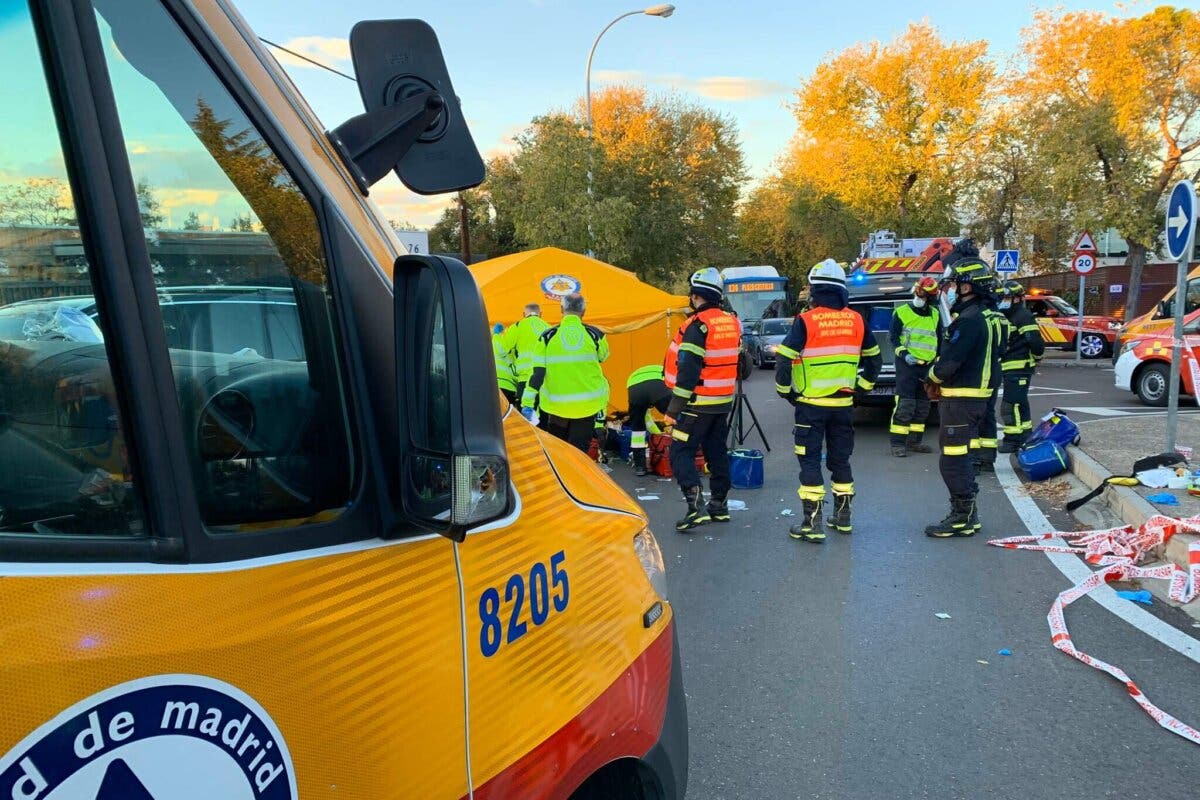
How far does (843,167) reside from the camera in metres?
33.2

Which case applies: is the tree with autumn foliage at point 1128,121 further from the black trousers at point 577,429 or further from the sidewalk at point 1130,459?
the black trousers at point 577,429

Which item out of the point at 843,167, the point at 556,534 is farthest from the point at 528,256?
the point at 843,167

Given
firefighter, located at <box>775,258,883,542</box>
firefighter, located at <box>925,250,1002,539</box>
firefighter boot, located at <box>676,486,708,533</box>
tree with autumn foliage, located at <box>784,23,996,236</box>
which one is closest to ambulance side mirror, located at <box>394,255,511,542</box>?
firefighter, located at <box>775,258,883,542</box>

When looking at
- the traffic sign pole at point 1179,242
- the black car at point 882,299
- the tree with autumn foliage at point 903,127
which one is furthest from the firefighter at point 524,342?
the tree with autumn foliage at point 903,127

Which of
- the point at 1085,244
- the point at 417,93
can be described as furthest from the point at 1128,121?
the point at 417,93

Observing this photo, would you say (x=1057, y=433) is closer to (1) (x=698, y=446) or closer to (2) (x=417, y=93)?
(1) (x=698, y=446)

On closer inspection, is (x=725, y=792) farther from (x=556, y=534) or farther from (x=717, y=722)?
(x=556, y=534)

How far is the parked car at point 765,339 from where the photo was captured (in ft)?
71.7

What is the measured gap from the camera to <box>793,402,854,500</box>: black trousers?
19.8 ft

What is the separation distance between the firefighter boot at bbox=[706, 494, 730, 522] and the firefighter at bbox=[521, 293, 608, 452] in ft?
4.60

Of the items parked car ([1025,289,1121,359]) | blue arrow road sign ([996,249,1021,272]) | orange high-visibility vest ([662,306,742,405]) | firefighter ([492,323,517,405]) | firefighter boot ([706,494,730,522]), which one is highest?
blue arrow road sign ([996,249,1021,272])

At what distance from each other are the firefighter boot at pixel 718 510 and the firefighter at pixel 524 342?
2.74m

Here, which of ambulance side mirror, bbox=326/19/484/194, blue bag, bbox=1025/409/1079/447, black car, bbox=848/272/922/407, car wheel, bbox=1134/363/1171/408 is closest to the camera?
ambulance side mirror, bbox=326/19/484/194

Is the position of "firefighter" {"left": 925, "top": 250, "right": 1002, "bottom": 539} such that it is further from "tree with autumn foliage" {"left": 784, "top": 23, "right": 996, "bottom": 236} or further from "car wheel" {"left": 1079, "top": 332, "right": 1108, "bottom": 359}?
"tree with autumn foliage" {"left": 784, "top": 23, "right": 996, "bottom": 236}
